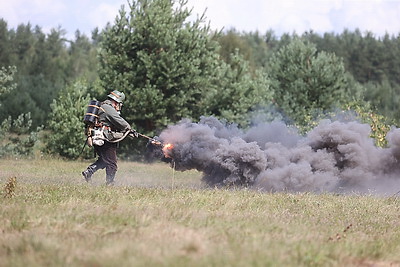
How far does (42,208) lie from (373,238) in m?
4.99

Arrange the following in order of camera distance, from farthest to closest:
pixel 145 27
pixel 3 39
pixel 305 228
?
1. pixel 3 39
2. pixel 145 27
3. pixel 305 228

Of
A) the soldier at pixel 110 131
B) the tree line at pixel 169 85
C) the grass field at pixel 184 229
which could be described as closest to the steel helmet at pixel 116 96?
the soldier at pixel 110 131

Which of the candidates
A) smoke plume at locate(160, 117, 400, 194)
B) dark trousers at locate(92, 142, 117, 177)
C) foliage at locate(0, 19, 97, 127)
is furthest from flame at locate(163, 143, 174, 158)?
foliage at locate(0, 19, 97, 127)

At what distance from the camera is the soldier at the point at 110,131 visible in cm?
1295

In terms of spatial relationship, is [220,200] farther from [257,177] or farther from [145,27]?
[145,27]

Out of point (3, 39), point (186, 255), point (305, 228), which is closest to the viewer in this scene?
point (186, 255)

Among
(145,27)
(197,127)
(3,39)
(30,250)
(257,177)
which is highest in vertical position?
(3,39)

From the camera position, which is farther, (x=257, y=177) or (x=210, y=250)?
(x=257, y=177)

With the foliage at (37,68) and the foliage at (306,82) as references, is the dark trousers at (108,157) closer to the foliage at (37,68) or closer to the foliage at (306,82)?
the foliage at (306,82)

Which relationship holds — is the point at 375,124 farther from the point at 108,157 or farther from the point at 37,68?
the point at 37,68

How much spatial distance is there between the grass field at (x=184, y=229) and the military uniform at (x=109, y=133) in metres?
Result: 2.10

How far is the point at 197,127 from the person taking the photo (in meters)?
14.2

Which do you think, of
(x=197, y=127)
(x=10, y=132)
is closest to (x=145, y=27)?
(x=10, y=132)

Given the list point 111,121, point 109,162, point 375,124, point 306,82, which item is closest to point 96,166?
point 109,162
